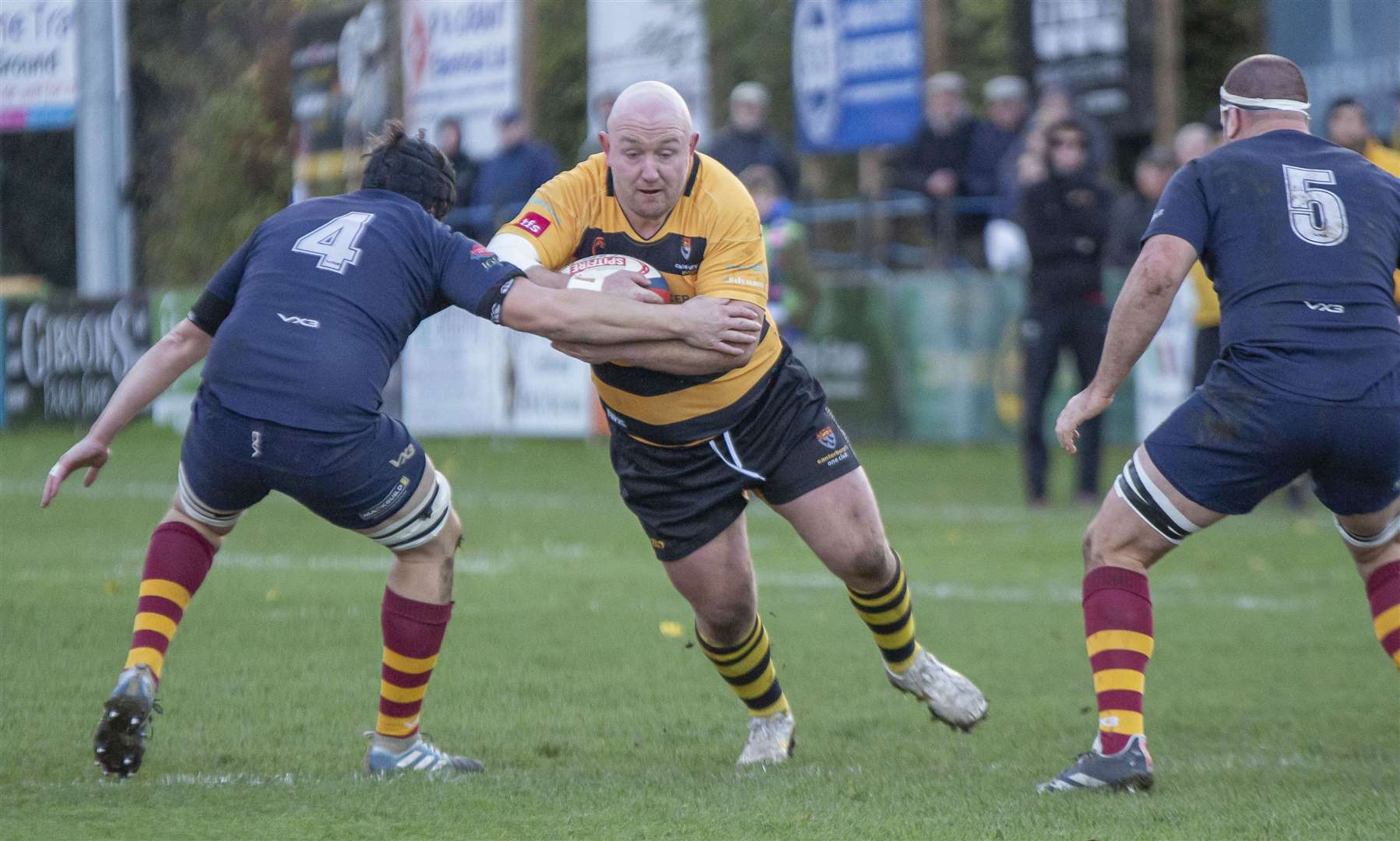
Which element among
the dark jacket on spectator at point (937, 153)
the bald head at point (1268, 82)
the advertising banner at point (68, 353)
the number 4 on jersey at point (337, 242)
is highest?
the bald head at point (1268, 82)

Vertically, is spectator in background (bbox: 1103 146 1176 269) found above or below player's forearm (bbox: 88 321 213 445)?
below

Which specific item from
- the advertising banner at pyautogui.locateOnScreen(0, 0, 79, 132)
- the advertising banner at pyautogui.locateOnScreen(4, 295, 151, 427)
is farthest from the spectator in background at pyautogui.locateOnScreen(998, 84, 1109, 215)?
the advertising banner at pyautogui.locateOnScreen(0, 0, 79, 132)

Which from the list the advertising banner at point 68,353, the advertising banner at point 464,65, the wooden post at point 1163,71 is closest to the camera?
the wooden post at point 1163,71

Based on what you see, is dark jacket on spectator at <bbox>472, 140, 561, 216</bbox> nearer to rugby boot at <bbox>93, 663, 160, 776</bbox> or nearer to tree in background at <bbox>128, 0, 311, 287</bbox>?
rugby boot at <bbox>93, 663, 160, 776</bbox>

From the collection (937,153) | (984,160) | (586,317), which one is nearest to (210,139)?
(937,153)

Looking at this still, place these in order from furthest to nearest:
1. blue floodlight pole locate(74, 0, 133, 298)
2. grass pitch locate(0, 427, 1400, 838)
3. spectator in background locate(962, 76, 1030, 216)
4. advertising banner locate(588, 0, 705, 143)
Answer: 1. blue floodlight pole locate(74, 0, 133, 298)
2. advertising banner locate(588, 0, 705, 143)
3. spectator in background locate(962, 76, 1030, 216)
4. grass pitch locate(0, 427, 1400, 838)

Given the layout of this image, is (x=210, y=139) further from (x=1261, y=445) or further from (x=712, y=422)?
(x=1261, y=445)

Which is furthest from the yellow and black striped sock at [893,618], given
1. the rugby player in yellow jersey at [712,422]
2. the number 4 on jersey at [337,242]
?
the number 4 on jersey at [337,242]

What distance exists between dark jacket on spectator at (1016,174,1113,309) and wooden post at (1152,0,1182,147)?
4.13 meters

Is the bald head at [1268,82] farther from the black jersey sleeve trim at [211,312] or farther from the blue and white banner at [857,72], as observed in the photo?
the blue and white banner at [857,72]

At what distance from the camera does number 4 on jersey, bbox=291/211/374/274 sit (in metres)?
5.43

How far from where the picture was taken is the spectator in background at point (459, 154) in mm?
18812

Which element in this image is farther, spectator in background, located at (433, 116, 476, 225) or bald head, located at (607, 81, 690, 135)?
spectator in background, located at (433, 116, 476, 225)

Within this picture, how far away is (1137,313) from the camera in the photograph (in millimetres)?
5184
